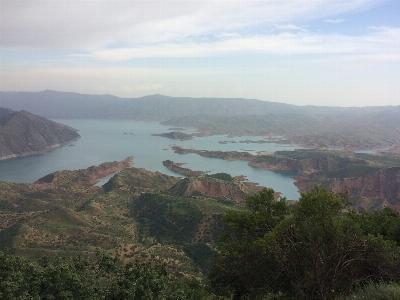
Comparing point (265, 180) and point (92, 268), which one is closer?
point (92, 268)

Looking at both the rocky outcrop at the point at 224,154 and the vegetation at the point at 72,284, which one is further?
the rocky outcrop at the point at 224,154

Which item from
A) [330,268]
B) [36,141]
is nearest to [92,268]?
[330,268]

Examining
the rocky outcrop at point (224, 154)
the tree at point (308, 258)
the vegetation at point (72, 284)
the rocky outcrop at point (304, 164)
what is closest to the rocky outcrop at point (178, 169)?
the rocky outcrop at point (224, 154)

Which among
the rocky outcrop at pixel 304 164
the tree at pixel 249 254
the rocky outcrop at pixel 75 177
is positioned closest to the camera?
the tree at pixel 249 254

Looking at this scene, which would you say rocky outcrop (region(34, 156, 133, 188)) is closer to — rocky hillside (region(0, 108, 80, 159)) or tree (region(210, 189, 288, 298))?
rocky hillside (region(0, 108, 80, 159))

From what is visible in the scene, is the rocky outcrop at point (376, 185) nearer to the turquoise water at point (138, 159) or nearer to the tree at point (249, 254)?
the turquoise water at point (138, 159)

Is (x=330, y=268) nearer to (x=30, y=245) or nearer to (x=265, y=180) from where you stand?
(x=30, y=245)

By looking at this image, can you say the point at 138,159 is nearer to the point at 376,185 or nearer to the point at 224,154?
the point at 224,154

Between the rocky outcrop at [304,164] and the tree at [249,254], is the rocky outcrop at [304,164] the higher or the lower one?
the lower one

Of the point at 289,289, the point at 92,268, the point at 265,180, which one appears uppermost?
the point at 92,268
